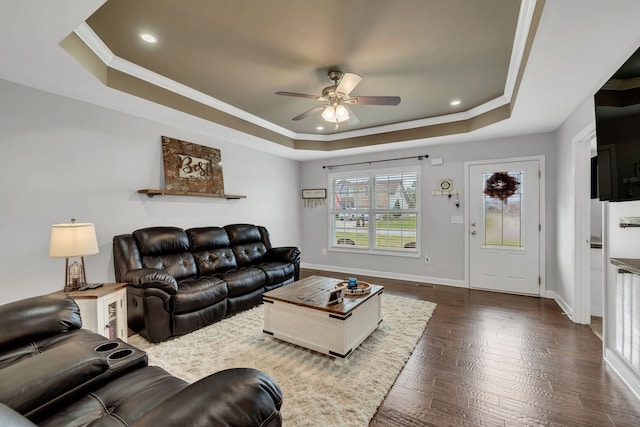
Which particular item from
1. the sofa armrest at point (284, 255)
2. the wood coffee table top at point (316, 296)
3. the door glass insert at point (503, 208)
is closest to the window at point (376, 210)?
the door glass insert at point (503, 208)

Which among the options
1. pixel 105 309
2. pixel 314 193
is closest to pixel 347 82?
pixel 105 309

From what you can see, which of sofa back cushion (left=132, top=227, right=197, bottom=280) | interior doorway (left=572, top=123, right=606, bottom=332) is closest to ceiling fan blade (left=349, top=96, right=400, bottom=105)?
interior doorway (left=572, top=123, right=606, bottom=332)

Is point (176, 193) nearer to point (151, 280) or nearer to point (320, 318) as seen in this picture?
point (151, 280)

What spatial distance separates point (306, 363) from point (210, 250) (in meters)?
2.19

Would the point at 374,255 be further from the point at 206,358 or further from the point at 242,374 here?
the point at 242,374

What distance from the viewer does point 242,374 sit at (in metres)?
0.98

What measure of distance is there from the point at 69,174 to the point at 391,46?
3403 mm

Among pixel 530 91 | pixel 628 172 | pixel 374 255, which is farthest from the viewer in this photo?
pixel 374 255

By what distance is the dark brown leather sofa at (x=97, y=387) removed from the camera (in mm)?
804

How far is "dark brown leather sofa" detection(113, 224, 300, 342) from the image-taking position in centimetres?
270

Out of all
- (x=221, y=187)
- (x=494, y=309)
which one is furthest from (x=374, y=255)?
(x=221, y=187)

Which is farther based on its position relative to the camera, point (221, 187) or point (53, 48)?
point (221, 187)

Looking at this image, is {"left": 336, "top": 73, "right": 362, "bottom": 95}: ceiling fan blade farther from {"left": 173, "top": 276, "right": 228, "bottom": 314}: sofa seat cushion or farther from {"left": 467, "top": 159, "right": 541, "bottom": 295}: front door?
{"left": 467, "top": 159, "right": 541, "bottom": 295}: front door

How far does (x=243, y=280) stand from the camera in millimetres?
3434
